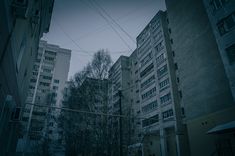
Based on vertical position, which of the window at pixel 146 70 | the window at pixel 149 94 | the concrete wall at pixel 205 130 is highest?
the window at pixel 146 70

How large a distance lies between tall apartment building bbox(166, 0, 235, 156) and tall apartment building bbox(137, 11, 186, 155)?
7.26m

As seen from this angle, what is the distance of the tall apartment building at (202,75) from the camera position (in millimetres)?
16703

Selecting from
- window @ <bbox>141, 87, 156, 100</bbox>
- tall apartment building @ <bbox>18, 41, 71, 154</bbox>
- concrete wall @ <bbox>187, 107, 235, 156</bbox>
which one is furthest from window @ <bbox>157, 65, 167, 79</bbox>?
tall apartment building @ <bbox>18, 41, 71, 154</bbox>

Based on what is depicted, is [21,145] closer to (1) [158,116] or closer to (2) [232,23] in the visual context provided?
(1) [158,116]

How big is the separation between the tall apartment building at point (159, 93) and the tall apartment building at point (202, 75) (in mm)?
7262

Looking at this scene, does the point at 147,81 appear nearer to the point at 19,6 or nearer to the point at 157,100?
the point at 157,100

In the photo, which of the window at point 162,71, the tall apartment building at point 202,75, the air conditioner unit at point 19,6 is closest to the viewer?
the air conditioner unit at point 19,6

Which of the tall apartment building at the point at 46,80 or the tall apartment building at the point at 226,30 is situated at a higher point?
the tall apartment building at the point at 46,80

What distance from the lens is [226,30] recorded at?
15781 mm

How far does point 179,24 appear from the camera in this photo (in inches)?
1073

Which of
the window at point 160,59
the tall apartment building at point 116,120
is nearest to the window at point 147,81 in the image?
the window at point 160,59

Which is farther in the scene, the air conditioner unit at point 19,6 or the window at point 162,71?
the window at point 162,71

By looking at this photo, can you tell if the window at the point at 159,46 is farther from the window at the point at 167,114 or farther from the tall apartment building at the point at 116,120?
the tall apartment building at the point at 116,120

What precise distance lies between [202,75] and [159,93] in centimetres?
1438
